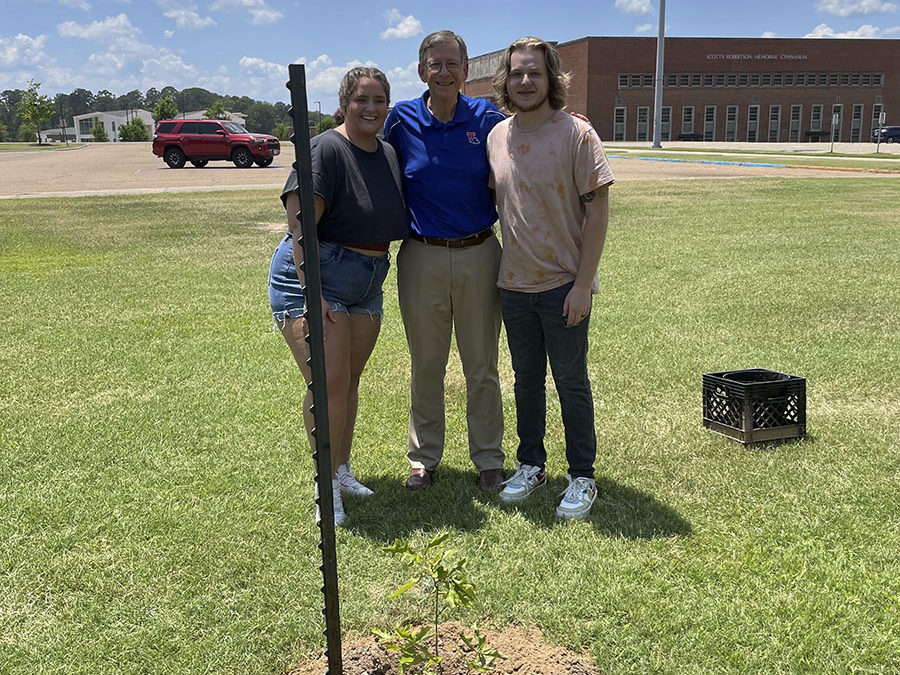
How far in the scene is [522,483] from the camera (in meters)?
3.81

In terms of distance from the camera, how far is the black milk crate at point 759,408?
172 inches

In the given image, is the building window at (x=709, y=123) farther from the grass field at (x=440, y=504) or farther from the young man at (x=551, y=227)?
the young man at (x=551, y=227)

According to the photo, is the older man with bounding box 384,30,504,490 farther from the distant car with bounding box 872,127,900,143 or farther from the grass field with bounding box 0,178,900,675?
the distant car with bounding box 872,127,900,143

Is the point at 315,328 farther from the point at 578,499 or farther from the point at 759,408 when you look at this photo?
the point at 759,408

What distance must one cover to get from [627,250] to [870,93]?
7731 centimetres

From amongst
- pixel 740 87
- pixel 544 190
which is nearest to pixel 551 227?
pixel 544 190

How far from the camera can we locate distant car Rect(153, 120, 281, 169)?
30.2 metres

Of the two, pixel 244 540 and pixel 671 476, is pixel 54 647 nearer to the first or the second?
pixel 244 540

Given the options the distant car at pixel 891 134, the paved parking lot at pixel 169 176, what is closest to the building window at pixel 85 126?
the paved parking lot at pixel 169 176

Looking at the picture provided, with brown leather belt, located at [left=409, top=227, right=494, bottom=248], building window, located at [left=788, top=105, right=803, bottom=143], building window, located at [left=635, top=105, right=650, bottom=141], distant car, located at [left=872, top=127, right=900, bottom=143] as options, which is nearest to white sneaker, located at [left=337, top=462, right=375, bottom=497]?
brown leather belt, located at [left=409, top=227, right=494, bottom=248]

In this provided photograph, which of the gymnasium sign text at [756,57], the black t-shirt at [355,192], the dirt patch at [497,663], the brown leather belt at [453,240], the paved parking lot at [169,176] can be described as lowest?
the dirt patch at [497,663]

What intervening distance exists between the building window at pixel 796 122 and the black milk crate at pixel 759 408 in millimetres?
79662

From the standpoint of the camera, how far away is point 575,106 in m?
79.9

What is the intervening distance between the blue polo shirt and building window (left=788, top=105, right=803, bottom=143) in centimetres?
8093
